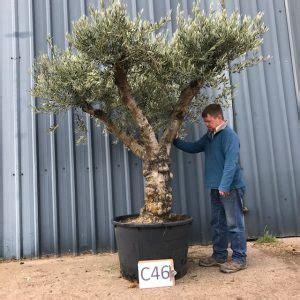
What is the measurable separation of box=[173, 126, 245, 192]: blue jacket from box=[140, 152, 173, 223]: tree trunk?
51 centimetres

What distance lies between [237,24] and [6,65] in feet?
10.5

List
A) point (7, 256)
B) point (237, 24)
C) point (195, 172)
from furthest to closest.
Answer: point (195, 172) < point (7, 256) < point (237, 24)

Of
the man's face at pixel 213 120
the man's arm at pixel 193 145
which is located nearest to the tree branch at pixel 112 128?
the man's arm at pixel 193 145

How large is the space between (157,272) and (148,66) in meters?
2.03

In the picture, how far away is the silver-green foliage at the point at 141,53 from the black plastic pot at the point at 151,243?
4.74 feet

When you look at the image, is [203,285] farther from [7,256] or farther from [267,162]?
[7,256]

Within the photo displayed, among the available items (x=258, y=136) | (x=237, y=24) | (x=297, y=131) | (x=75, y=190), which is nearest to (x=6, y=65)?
(x=75, y=190)

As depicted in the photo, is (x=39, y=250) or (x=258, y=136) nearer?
(x=39, y=250)

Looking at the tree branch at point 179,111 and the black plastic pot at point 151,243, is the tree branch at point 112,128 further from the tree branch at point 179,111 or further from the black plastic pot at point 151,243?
the black plastic pot at point 151,243

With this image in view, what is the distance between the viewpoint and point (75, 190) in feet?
16.3

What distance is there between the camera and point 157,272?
354 cm

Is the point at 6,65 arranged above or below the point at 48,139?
above

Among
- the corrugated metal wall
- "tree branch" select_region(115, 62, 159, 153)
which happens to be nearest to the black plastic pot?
"tree branch" select_region(115, 62, 159, 153)

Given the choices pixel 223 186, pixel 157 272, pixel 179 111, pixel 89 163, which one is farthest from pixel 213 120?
pixel 89 163
